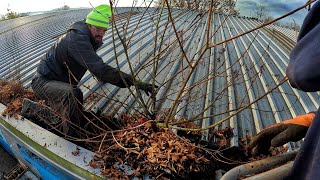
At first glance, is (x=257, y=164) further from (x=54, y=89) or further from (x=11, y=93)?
(x=11, y=93)

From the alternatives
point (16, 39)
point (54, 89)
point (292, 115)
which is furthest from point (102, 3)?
point (16, 39)

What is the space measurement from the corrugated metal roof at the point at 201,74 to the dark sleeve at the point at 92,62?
8.6 inches

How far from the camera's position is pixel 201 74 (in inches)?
192

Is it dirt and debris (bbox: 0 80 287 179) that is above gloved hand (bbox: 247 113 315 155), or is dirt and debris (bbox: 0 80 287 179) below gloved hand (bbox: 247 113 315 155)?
below

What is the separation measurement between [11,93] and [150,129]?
2.41 meters

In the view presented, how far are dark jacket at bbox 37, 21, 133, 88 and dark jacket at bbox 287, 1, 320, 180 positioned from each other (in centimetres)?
215

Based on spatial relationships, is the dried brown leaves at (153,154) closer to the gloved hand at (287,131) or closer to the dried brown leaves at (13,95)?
the gloved hand at (287,131)

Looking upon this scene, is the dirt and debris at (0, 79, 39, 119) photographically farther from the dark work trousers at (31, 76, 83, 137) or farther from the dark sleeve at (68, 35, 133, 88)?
the dark sleeve at (68, 35, 133, 88)

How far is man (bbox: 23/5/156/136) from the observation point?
3410mm

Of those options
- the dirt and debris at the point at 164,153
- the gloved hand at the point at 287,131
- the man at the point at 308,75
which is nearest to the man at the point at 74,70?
the dirt and debris at the point at 164,153

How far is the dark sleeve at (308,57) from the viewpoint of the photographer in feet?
4.52

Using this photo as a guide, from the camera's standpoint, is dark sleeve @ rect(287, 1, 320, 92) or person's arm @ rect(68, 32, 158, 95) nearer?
dark sleeve @ rect(287, 1, 320, 92)

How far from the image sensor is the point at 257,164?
2.32m

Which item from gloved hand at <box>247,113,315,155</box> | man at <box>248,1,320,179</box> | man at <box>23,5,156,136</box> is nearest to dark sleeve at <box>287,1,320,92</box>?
man at <box>248,1,320,179</box>
